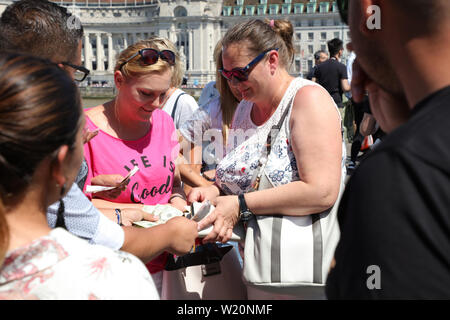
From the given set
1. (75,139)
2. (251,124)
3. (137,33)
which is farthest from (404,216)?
(137,33)

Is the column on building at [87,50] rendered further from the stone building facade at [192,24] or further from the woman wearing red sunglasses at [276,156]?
the woman wearing red sunglasses at [276,156]

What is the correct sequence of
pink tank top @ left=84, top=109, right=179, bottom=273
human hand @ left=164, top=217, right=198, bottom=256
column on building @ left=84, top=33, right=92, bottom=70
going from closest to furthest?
human hand @ left=164, top=217, right=198, bottom=256 → pink tank top @ left=84, top=109, right=179, bottom=273 → column on building @ left=84, top=33, right=92, bottom=70

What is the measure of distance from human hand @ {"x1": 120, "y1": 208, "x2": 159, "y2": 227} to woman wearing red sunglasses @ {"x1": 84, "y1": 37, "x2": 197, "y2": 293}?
12cm

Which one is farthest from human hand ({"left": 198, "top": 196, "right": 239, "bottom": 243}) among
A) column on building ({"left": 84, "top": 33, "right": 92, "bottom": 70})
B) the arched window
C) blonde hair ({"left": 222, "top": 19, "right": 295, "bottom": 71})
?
column on building ({"left": 84, "top": 33, "right": 92, "bottom": 70})

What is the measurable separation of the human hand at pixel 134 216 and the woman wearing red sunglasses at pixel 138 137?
12 centimetres

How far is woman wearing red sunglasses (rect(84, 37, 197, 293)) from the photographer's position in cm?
238

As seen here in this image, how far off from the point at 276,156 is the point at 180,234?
52cm

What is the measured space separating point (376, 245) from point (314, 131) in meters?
1.08

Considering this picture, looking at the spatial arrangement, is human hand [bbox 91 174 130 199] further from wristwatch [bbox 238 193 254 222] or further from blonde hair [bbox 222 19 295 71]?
blonde hair [bbox 222 19 295 71]

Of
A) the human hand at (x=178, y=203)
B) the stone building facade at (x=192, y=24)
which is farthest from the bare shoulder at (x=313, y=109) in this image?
the stone building facade at (x=192, y=24)

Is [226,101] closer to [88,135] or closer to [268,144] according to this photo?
[268,144]

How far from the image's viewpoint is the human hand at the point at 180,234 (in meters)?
1.86

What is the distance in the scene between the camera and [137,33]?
73.6 m

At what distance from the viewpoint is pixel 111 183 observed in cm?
224
